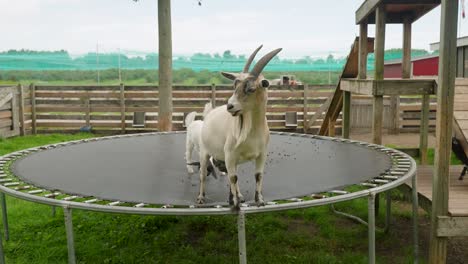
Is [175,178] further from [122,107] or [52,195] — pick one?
[122,107]

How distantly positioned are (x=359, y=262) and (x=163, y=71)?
3.53 m

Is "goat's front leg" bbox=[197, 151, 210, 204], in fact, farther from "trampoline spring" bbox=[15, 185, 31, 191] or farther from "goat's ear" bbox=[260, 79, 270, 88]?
"trampoline spring" bbox=[15, 185, 31, 191]

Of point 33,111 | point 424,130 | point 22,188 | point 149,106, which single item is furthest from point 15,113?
point 424,130

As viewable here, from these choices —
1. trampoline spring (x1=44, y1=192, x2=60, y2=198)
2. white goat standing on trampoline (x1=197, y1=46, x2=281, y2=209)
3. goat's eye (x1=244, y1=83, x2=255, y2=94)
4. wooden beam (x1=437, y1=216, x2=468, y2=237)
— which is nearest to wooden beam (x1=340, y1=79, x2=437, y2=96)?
wooden beam (x1=437, y1=216, x2=468, y2=237)

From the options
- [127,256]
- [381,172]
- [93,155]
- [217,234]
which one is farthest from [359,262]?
[93,155]

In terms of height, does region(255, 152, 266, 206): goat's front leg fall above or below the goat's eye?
below

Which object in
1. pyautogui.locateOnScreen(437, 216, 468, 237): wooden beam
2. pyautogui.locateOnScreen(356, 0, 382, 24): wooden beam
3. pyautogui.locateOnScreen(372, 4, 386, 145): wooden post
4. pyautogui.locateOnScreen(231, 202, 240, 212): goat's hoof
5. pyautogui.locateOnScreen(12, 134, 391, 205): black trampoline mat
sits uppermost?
pyautogui.locateOnScreen(356, 0, 382, 24): wooden beam

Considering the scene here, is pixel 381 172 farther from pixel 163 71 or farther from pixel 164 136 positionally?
pixel 163 71

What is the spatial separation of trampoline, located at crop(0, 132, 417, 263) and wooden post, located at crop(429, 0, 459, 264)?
0.55 ft

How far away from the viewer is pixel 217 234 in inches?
149

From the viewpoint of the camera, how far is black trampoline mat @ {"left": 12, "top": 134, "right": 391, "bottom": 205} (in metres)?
2.43

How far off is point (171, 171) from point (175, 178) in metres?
0.24

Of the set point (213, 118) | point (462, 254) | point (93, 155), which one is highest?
point (213, 118)

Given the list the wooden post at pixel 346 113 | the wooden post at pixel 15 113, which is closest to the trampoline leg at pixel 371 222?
the wooden post at pixel 346 113
